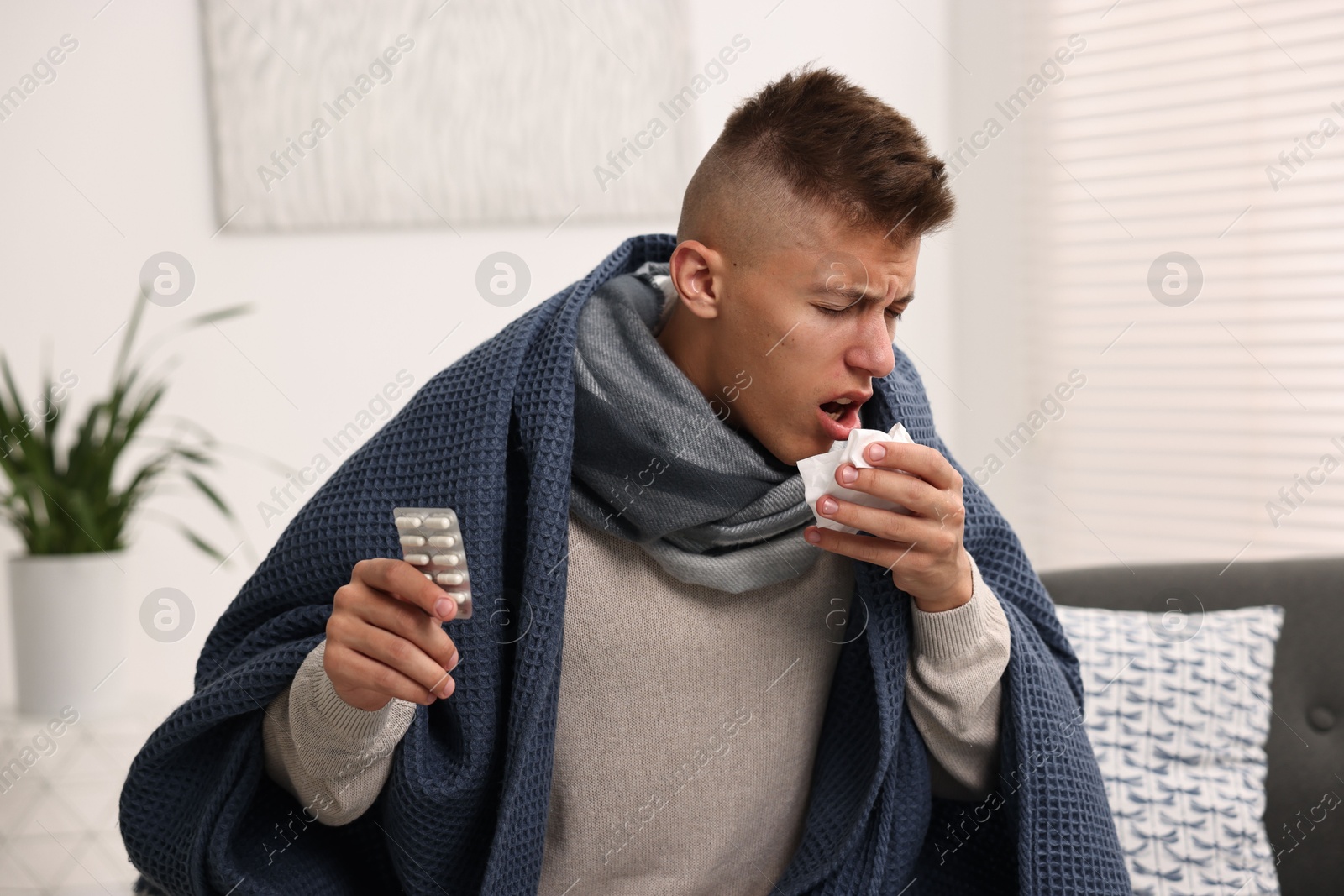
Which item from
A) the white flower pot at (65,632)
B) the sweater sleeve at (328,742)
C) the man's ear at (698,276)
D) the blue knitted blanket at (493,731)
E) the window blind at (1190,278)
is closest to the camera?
the sweater sleeve at (328,742)

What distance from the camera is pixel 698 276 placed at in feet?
4.38

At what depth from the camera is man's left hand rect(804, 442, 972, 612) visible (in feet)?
3.62

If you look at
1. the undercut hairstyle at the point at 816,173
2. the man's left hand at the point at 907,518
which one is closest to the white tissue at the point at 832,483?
the man's left hand at the point at 907,518

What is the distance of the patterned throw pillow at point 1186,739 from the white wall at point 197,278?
5.52 feet

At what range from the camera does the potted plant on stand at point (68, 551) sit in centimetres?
213

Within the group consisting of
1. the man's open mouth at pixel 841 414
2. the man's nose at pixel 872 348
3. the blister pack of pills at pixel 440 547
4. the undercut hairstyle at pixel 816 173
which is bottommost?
the blister pack of pills at pixel 440 547

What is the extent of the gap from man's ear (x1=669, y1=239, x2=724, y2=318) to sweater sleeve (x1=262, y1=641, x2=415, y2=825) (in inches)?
21.6

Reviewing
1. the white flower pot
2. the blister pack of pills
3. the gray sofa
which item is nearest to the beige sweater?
the blister pack of pills

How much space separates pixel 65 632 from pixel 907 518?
1734 millimetres

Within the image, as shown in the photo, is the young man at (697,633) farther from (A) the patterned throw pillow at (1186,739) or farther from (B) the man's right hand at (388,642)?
(A) the patterned throw pillow at (1186,739)

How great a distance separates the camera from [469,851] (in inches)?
48.8

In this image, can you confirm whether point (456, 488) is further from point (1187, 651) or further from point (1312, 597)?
point (1312, 597)

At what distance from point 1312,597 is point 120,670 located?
2.10 m

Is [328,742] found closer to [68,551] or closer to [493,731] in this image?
[493,731]
